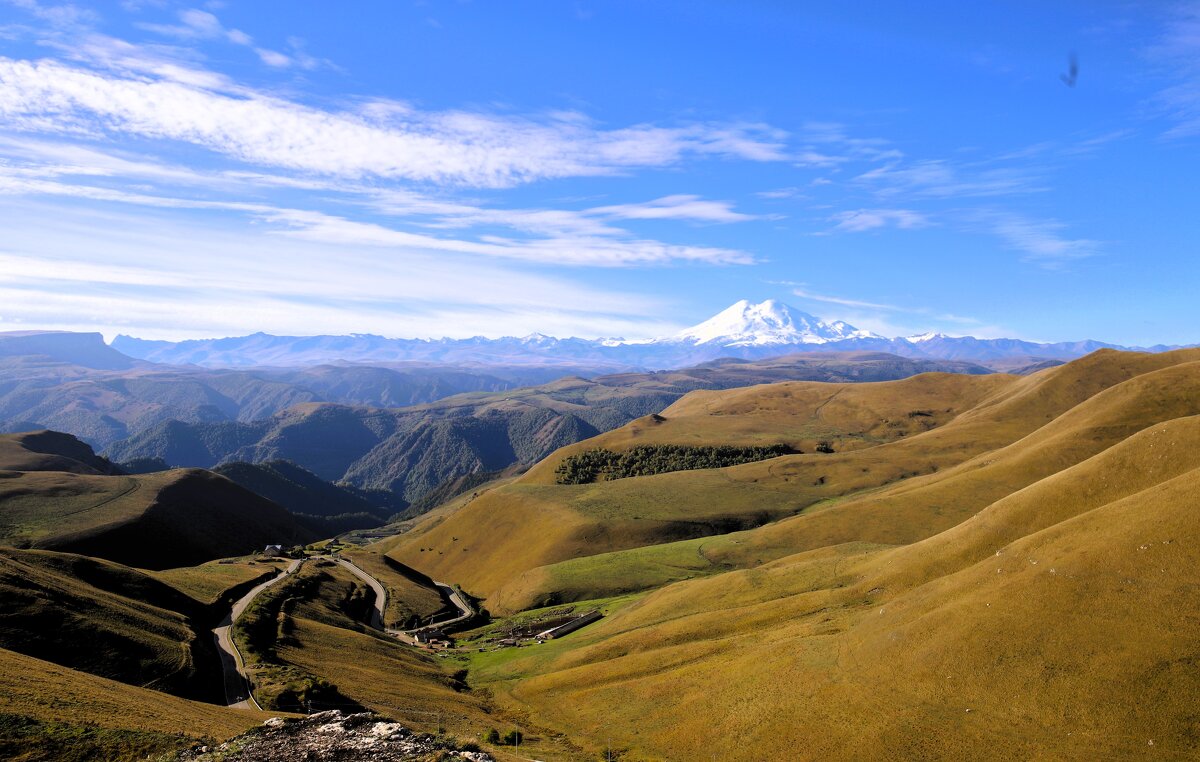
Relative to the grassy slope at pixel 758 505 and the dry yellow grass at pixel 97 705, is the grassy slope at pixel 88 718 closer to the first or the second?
the dry yellow grass at pixel 97 705

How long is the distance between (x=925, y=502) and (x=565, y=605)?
203 feet

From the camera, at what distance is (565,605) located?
100m

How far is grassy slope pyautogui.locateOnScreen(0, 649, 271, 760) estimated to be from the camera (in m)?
28.9

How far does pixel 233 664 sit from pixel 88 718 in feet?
83.4

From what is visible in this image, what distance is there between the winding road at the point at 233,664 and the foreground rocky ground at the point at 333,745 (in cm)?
1384

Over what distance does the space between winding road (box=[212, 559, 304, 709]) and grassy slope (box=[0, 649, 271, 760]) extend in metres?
7.68

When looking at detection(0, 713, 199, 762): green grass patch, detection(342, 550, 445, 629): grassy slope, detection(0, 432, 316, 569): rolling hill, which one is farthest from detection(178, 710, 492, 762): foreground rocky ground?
detection(0, 432, 316, 569): rolling hill

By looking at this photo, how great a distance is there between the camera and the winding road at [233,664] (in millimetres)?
48094

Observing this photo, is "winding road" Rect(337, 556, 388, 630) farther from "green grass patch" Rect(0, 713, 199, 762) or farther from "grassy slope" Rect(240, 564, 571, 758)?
"green grass patch" Rect(0, 713, 199, 762)

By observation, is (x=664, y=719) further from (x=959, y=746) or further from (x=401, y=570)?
(x=401, y=570)

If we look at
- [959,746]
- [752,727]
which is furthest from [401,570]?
[959,746]

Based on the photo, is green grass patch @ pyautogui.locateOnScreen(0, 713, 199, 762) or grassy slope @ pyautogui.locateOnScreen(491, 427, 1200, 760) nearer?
green grass patch @ pyautogui.locateOnScreen(0, 713, 199, 762)

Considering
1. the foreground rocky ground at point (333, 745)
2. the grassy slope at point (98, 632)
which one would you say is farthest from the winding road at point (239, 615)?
the foreground rocky ground at point (333, 745)

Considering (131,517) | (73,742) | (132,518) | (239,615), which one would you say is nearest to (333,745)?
(73,742)
